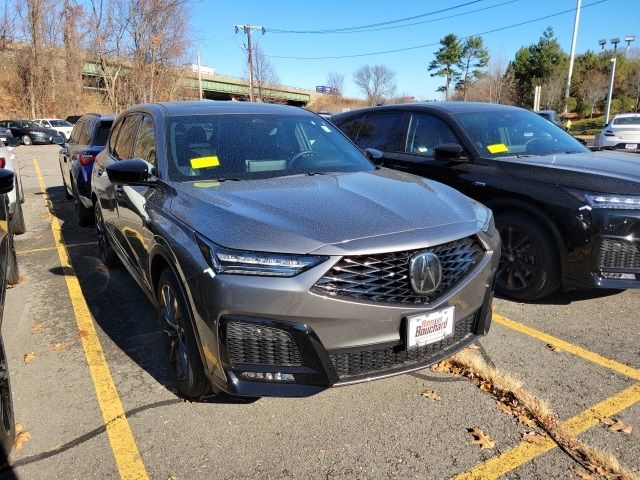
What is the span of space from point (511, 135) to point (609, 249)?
171 centimetres

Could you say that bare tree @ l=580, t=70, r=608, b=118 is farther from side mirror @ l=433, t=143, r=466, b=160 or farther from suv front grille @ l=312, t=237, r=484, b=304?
suv front grille @ l=312, t=237, r=484, b=304

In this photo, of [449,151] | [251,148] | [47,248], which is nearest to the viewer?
[251,148]

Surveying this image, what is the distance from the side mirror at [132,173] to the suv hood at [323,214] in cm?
28

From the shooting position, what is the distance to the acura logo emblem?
2.38m

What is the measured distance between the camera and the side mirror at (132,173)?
3150 mm

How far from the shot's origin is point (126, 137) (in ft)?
14.8

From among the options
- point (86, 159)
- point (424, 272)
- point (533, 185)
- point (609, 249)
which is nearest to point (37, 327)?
point (424, 272)

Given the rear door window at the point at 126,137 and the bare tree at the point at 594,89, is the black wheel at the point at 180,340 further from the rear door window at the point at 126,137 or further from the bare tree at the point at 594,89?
the bare tree at the point at 594,89

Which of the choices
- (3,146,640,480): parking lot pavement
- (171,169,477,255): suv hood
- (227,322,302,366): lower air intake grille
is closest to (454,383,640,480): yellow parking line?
(3,146,640,480): parking lot pavement

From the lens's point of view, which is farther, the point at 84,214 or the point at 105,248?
the point at 84,214

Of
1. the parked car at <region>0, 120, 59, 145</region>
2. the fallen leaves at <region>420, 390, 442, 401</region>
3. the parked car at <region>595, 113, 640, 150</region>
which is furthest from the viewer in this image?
the parked car at <region>0, 120, 59, 145</region>

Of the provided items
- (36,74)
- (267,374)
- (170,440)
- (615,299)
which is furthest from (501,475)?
(36,74)

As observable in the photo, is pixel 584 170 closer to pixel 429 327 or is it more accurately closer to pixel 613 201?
pixel 613 201

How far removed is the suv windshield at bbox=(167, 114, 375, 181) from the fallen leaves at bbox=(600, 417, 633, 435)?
2.19 meters
